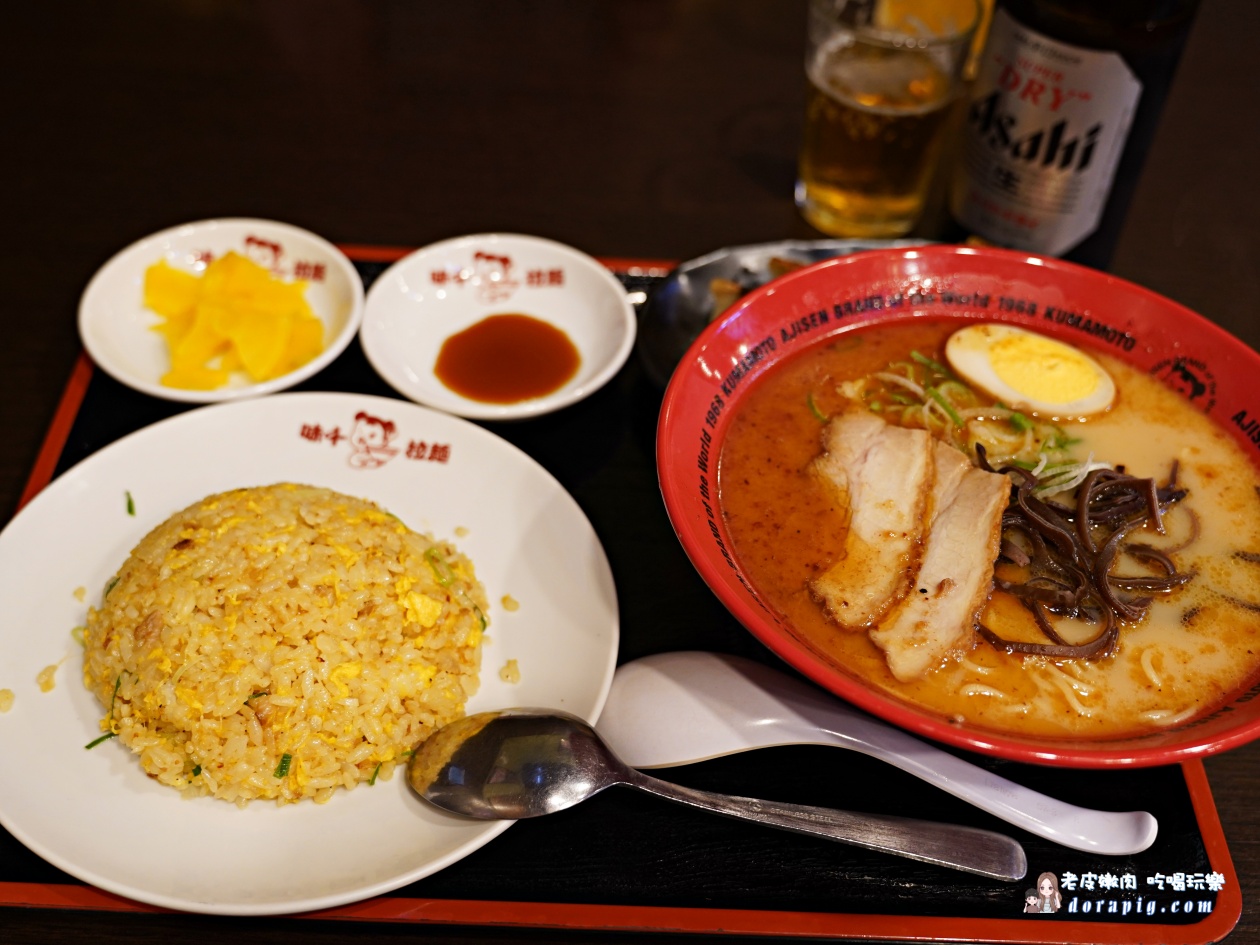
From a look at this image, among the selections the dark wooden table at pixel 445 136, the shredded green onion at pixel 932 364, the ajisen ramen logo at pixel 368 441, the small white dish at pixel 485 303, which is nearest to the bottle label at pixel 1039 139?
the dark wooden table at pixel 445 136

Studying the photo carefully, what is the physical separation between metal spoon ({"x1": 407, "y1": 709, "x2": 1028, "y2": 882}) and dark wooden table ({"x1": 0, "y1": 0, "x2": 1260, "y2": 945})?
151cm

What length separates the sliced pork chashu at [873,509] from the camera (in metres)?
1.70

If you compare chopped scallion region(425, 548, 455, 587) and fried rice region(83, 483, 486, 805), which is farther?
chopped scallion region(425, 548, 455, 587)

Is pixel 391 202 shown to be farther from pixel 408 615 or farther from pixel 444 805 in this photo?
pixel 444 805

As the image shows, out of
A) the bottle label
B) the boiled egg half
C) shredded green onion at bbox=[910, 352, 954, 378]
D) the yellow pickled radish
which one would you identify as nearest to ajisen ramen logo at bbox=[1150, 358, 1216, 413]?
the boiled egg half

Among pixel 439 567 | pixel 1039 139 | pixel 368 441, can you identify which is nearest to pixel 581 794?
pixel 439 567

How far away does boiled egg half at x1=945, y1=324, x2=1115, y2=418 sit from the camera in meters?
2.04

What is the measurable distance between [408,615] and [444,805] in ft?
1.36

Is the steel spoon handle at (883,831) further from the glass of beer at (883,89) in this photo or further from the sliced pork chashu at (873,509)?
the glass of beer at (883,89)

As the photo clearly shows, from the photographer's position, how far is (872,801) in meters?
1.74

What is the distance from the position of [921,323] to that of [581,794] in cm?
133

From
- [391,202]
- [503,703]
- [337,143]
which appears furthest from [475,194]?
[503,703]

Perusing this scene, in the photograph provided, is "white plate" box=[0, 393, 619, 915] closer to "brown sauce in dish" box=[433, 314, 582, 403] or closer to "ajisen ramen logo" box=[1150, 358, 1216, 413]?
"brown sauce in dish" box=[433, 314, 582, 403]

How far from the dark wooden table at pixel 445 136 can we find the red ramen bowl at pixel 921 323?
1021 mm
